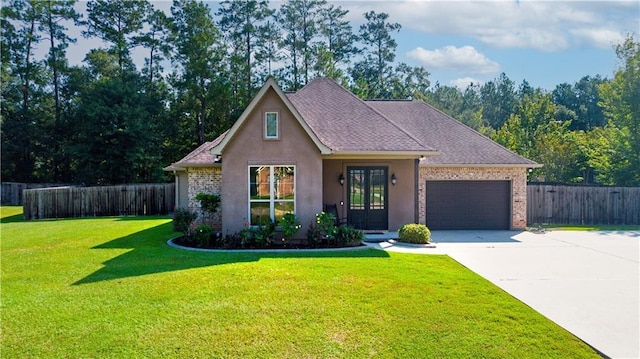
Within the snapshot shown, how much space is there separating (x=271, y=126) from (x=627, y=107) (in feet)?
72.1

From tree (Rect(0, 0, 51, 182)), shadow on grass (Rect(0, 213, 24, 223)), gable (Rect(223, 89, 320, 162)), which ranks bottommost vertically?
shadow on grass (Rect(0, 213, 24, 223))

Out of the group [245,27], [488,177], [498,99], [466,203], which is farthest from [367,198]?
[498,99]

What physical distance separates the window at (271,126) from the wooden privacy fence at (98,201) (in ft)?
52.0

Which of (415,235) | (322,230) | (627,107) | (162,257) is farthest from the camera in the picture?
(627,107)

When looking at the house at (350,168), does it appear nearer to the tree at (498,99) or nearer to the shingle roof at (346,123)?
the shingle roof at (346,123)

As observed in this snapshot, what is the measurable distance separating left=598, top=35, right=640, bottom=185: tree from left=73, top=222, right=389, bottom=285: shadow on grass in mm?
19510

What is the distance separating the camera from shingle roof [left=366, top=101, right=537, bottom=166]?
16.2 m

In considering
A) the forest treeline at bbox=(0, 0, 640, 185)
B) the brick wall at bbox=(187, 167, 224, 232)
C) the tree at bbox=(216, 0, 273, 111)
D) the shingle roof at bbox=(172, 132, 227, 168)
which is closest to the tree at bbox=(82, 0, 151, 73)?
the forest treeline at bbox=(0, 0, 640, 185)

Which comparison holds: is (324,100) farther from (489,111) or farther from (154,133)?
(489,111)

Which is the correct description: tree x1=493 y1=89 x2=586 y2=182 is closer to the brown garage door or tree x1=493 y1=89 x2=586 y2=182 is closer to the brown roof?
the brown roof

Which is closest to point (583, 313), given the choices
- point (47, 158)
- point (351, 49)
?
point (351, 49)

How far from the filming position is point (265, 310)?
6645mm

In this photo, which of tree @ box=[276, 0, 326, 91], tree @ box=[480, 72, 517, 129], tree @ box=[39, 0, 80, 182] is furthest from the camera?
tree @ box=[480, 72, 517, 129]

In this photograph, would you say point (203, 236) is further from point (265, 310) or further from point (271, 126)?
point (265, 310)
